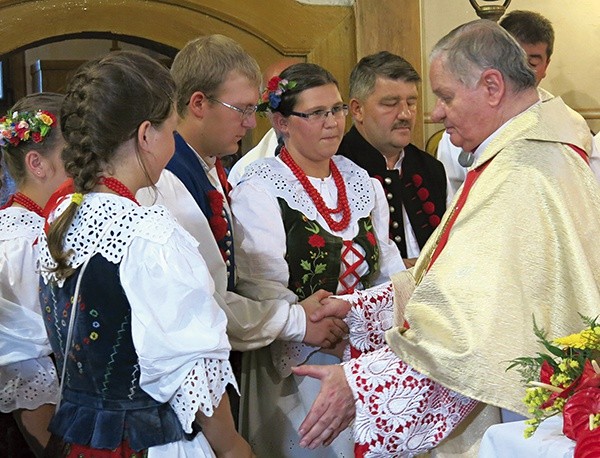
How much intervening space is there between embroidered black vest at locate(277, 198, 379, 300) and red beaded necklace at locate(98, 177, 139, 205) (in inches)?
35.7

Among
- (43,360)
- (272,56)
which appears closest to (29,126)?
(43,360)

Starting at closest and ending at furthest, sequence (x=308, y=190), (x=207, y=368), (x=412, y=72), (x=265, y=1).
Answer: (x=207, y=368) < (x=308, y=190) < (x=412, y=72) < (x=265, y=1)

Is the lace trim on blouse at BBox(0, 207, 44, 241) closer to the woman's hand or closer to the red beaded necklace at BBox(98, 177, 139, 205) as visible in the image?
the red beaded necklace at BBox(98, 177, 139, 205)

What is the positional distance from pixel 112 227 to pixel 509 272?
2.84 feet

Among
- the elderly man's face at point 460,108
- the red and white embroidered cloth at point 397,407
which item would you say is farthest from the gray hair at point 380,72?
the red and white embroidered cloth at point 397,407

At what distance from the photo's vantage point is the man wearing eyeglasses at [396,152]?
12.4 ft

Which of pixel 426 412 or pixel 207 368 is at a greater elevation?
pixel 207 368

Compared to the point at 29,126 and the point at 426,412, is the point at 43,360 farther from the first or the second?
the point at 426,412

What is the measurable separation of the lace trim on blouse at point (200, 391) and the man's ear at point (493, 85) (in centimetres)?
93

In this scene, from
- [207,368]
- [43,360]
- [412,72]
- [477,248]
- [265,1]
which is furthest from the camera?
[265,1]

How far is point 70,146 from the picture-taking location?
2316 millimetres

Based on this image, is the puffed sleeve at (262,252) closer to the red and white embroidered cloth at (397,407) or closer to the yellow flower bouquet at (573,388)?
the red and white embroidered cloth at (397,407)

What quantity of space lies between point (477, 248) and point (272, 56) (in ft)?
8.62

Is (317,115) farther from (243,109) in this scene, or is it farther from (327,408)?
(327,408)
